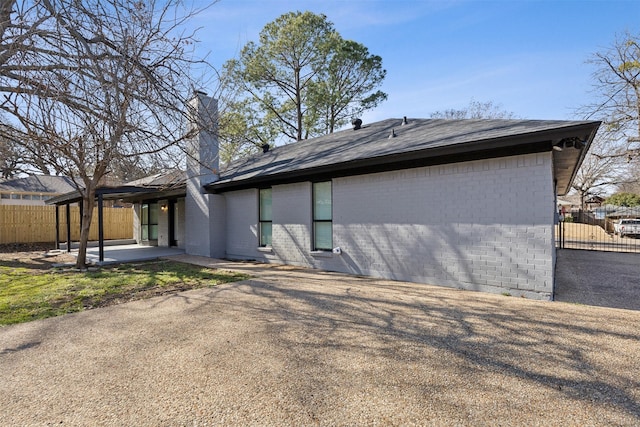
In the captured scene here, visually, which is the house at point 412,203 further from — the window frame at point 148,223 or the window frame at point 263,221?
the window frame at point 148,223

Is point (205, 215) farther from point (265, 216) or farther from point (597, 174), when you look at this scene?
point (597, 174)

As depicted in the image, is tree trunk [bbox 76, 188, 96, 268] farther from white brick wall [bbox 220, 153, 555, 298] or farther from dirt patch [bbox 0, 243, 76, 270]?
white brick wall [bbox 220, 153, 555, 298]

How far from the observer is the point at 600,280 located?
6867mm

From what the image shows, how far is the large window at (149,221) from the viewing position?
15852 mm

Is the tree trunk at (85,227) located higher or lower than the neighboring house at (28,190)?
lower

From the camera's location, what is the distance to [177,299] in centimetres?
560

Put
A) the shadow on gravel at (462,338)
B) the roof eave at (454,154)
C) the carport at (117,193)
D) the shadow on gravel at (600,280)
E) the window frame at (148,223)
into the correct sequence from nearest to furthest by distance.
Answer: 1. the shadow on gravel at (462,338)
2. the roof eave at (454,154)
3. the shadow on gravel at (600,280)
4. the carport at (117,193)
5. the window frame at (148,223)

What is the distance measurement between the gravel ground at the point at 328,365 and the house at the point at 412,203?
3.84 ft

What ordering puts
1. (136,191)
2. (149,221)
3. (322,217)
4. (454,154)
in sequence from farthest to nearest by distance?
1. (149,221)
2. (136,191)
3. (322,217)
4. (454,154)

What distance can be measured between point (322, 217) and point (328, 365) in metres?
5.71

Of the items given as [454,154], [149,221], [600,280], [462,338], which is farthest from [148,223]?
[600,280]

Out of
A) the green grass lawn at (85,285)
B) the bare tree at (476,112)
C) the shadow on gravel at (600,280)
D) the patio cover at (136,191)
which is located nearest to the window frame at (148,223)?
the patio cover at (136,191)

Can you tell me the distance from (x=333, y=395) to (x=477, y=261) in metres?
4.44

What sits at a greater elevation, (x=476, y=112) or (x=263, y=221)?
(x=476, y=112)
